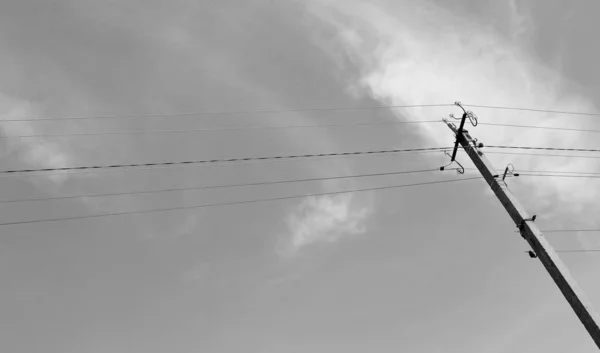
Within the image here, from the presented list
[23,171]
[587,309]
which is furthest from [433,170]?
[23,171]

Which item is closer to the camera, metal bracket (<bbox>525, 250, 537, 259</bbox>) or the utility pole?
the utility pole

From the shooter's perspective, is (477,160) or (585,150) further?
(585,150)

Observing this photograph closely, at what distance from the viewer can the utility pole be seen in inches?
339

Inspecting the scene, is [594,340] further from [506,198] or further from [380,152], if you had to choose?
[380,152]

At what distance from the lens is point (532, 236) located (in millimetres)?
9953

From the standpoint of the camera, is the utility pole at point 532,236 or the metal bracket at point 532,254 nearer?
the utility pole at point 532,236

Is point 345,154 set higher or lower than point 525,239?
higher

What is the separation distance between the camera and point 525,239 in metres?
10.3

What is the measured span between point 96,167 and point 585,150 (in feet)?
47.3

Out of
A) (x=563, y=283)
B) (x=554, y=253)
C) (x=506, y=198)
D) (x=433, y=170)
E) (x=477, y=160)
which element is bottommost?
(x=563, y=283)

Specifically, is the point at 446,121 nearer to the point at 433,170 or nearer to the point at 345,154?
the point at 433,170

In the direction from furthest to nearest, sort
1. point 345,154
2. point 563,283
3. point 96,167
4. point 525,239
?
point 345,154, point 96,167, point 525,239, point 563,283

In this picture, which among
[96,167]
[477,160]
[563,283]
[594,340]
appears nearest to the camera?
[594,340]

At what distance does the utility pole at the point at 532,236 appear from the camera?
8.61 metres
